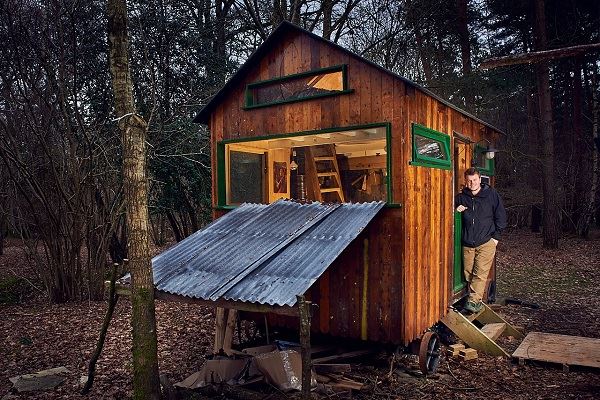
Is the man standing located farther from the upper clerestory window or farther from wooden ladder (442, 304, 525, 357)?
the upper clerestory window

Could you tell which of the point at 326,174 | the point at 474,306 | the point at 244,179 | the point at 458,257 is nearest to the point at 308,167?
the point at 326,174

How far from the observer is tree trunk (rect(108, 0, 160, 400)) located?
4.11 meters

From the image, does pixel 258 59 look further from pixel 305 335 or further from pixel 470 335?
pixel 470 335

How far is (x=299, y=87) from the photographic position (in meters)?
6.39

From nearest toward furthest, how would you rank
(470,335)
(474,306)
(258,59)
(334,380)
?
1. (334,380)
2. (470,335)
3. (258,59)
4. (474,306)

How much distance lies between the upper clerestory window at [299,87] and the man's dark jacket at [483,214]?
305 cm

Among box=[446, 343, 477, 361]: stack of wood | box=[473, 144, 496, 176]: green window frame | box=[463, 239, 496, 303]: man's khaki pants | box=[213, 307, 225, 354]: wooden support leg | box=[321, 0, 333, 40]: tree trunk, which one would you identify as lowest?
box=[446, 343, 477, 361]: stack of wood

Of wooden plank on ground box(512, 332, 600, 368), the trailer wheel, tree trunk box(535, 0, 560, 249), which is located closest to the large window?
the trailer wheel

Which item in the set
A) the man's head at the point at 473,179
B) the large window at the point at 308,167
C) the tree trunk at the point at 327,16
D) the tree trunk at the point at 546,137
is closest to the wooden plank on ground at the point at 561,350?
the man's head at the point at 473,179

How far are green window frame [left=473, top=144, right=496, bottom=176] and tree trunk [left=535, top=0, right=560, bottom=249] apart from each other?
7008mm

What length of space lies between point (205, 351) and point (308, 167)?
13.5ft

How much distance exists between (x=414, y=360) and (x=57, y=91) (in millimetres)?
8428

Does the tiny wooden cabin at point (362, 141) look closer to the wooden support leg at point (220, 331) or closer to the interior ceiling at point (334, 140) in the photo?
the interior ceiling at point (334, 140)

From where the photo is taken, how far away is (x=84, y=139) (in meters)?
9.37
